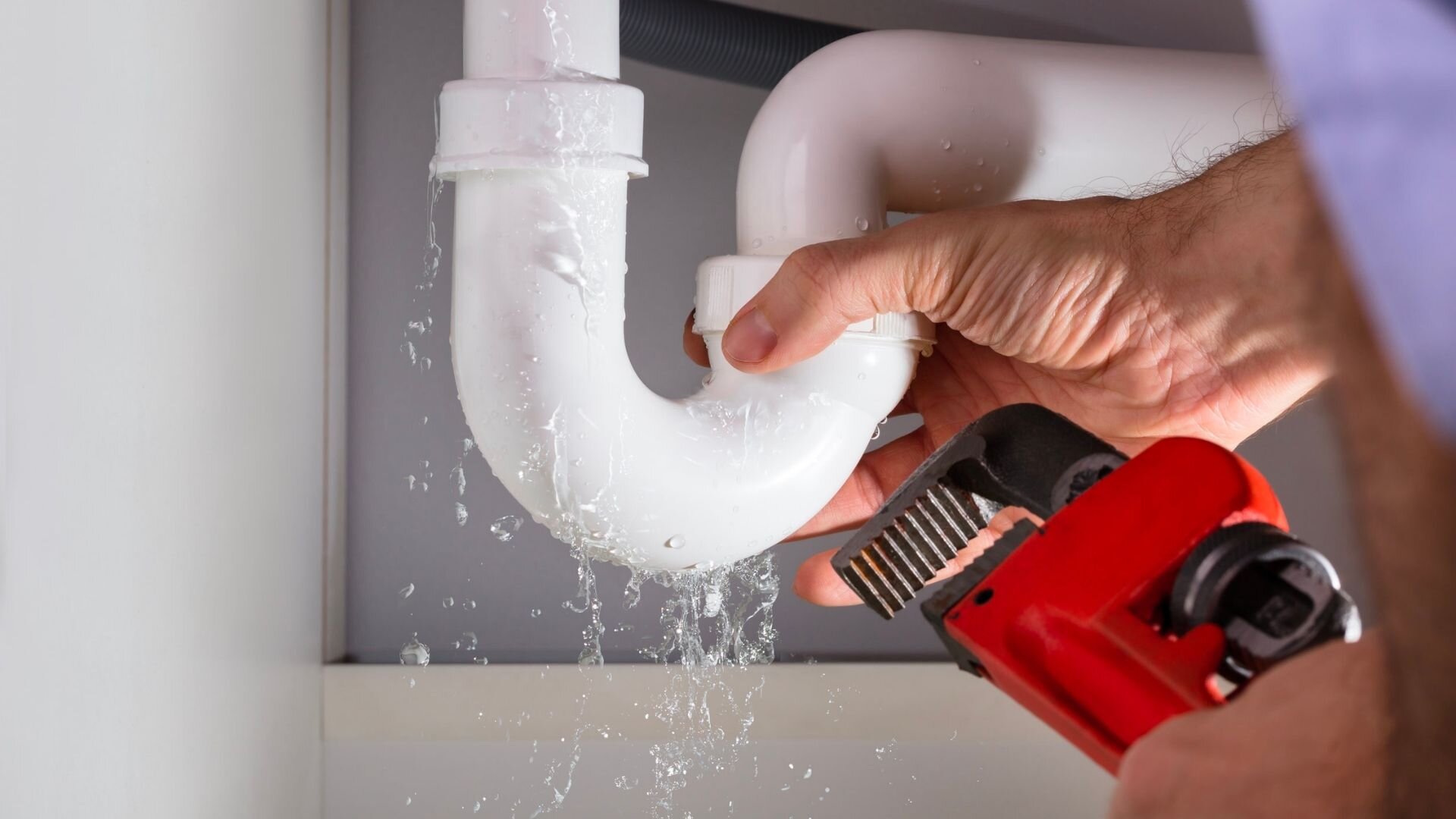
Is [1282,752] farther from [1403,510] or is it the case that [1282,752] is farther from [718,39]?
[718,39]

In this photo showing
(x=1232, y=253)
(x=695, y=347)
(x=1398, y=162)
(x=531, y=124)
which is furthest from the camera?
(x=695, y=347)

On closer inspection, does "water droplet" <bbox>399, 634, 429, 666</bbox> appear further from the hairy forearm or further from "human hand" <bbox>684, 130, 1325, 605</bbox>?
the hairy forearm

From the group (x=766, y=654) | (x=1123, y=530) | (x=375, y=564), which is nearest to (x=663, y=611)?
(x=766, y=654)

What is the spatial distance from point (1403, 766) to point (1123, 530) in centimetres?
20

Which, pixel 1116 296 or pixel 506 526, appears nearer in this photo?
pixel 1116 296

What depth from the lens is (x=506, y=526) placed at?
2.89ft

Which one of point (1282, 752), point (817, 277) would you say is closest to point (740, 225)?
point (817, 277)

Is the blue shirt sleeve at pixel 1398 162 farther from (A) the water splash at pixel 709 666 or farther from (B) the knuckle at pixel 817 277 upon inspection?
(A) the water splash at pixel 709 666

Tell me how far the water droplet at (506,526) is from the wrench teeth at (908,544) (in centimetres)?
40

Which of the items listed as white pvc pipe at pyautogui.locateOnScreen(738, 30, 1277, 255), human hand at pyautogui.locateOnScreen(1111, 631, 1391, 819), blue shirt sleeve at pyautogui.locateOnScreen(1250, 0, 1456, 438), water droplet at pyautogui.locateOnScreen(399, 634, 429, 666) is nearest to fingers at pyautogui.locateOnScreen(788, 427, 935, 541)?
white pvc pipe at pyautogui.locateOnScreen(738, 30, 1277, 255)

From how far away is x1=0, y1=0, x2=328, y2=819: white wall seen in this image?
0.45 m

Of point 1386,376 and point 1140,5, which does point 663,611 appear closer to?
point 1140,5

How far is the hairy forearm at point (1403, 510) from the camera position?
17 centimetres

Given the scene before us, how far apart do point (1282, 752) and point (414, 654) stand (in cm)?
73
